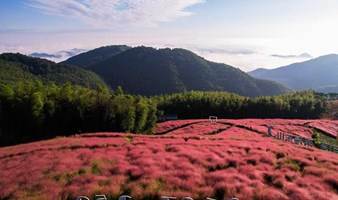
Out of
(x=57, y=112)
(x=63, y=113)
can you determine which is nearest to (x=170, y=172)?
(x=63, y=113)

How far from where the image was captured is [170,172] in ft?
96.4

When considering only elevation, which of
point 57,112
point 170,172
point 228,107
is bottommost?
point 170,172

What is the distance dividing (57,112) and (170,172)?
4946 centimetres

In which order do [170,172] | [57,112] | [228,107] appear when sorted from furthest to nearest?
[228,107]
[57,112]
[170,172]

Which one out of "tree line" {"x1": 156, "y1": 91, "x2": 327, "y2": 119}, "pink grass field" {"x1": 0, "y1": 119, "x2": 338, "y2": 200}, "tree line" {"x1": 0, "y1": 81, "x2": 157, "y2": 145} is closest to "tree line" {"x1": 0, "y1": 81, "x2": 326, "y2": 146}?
"tree line" {"x1": 0, "y1": 81, "x2": 157, "y2": 145}

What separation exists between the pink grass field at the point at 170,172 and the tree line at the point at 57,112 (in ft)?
101

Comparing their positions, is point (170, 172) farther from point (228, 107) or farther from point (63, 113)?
point (228, 107)

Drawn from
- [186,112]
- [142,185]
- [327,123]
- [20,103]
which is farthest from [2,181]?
[186,112]

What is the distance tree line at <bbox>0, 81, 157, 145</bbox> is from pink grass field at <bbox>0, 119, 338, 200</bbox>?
101 feet

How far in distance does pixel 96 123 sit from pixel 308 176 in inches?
2074

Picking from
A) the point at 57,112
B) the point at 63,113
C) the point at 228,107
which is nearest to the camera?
the point at 57,112

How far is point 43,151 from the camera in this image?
133 ft

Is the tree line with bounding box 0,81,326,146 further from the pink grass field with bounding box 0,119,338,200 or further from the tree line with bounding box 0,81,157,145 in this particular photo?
the pink grass field with bounding box 0,119,338,200

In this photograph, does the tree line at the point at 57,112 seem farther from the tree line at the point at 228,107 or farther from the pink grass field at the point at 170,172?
the tree line at the point at 228,107
